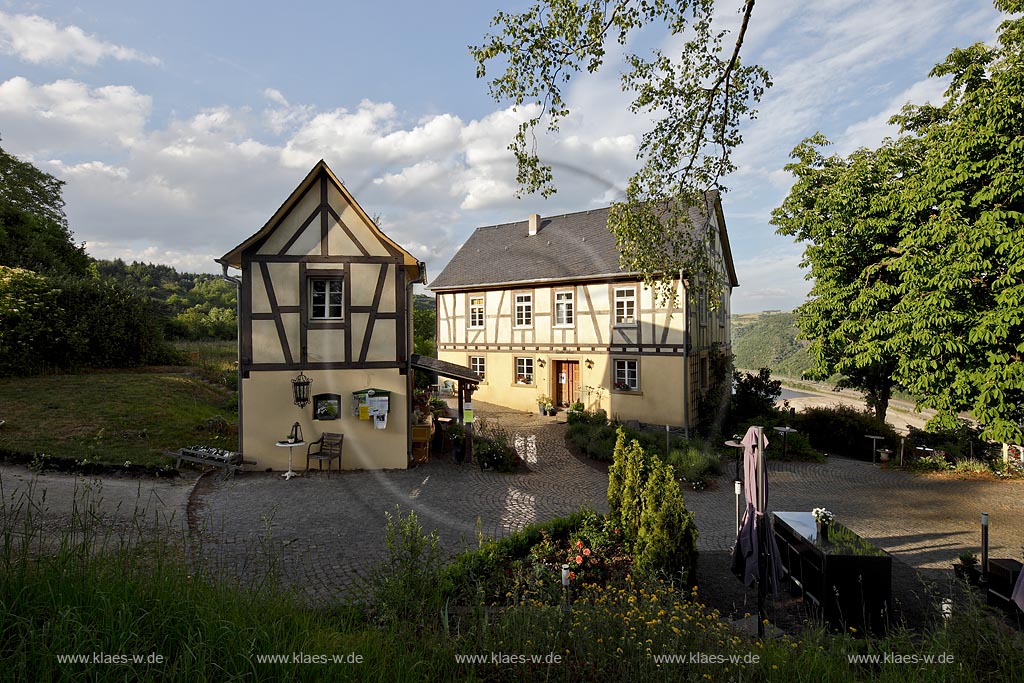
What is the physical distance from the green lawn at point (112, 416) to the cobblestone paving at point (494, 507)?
282 centimetres

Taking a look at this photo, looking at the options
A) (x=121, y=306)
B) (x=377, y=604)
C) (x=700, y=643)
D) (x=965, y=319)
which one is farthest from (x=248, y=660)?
(x=121, y=306)

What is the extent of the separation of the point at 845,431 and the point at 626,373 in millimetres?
7340

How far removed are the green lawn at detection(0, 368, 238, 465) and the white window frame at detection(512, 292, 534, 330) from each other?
10.8 m

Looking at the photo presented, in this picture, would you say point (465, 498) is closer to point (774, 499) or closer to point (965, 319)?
point (774, 499)

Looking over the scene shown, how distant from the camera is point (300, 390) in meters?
10.5

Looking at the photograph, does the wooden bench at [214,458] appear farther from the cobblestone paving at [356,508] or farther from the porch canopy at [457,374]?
the porch canopy at [457,374]

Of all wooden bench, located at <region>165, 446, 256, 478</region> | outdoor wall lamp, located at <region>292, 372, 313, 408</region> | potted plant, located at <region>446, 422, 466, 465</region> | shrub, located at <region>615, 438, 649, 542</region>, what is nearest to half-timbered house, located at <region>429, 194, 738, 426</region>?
potted plant, located at <region>446, 422, 466, 465</region>

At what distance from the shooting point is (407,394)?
11.3m

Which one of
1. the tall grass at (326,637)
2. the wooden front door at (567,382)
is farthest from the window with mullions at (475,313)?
the tall grass at (326,637)

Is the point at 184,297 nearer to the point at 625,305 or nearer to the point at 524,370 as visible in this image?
the point at 524,370

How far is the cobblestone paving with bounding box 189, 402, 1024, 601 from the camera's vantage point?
21.4ft

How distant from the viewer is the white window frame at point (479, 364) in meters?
21.3

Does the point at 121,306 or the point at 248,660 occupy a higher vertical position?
the point at 121,306

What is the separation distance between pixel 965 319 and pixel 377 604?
12.8 m
